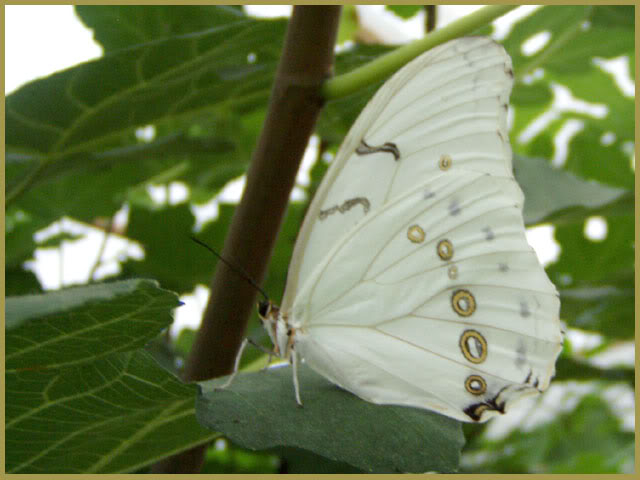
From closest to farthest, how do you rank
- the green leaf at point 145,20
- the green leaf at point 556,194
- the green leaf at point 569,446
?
the green leaf at point 145,20 → the green leaf at point 556,194 → the green leaf at point 569,446

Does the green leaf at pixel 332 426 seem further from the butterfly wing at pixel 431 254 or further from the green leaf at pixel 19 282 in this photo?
the green leaf at pixel 19 282

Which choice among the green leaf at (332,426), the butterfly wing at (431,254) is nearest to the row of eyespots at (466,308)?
the butterfly wing at (431,254)

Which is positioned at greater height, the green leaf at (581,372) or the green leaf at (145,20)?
the green leaf at (145,20)

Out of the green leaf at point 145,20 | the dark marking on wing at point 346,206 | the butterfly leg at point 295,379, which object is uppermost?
the green leaf at point 145,20

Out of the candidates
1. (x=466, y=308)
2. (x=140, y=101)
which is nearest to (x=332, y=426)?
(x=466, y=308)

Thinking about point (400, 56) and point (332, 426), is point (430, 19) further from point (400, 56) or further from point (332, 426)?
point (332, 426)

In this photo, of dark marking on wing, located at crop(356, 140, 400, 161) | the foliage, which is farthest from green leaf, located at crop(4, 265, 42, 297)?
dark marking on wing, located at crop(356, 140, 400, 161)

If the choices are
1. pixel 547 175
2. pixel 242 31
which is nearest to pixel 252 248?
pixel 242 31
